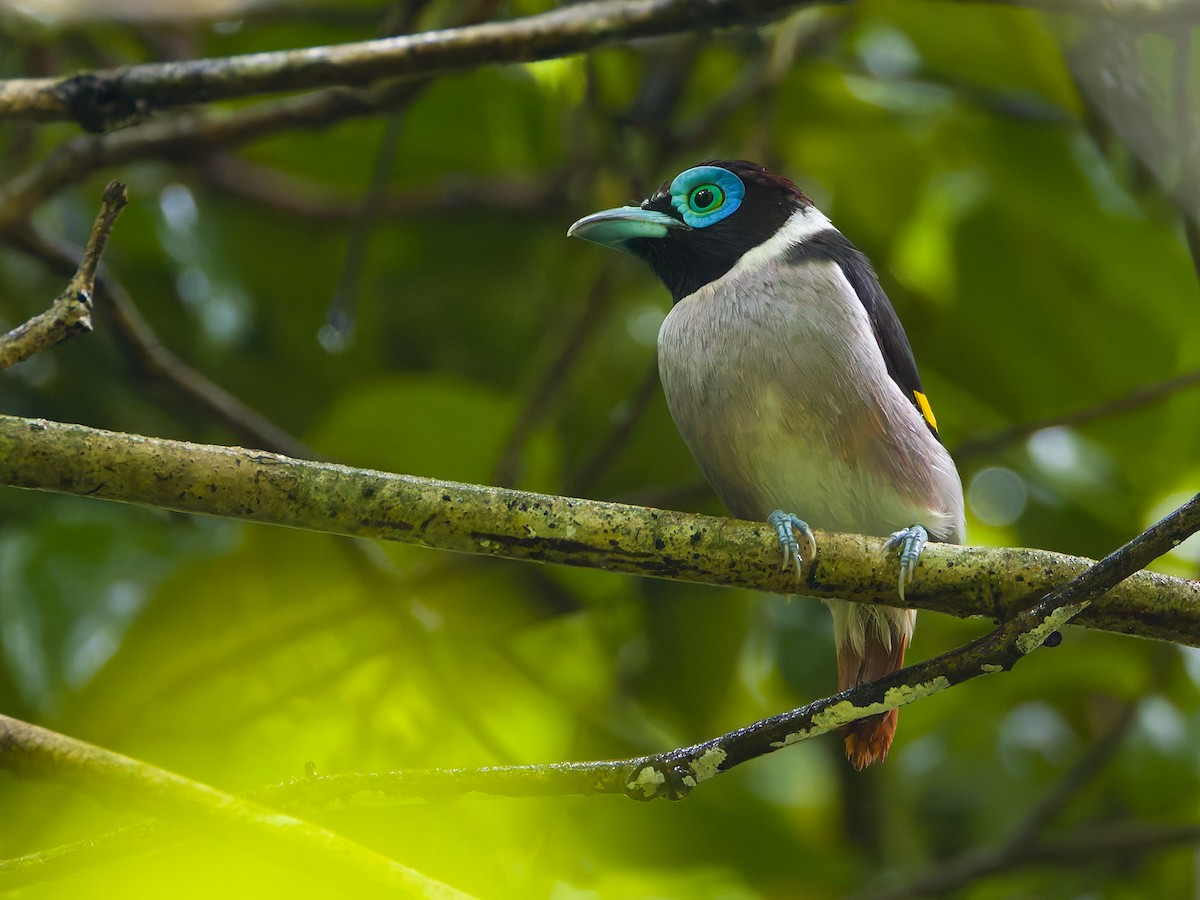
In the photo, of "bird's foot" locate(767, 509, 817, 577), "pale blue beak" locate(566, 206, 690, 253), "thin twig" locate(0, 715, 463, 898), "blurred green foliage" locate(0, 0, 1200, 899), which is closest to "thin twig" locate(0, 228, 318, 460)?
"blurred green foliage" locate(0, 0, 1200, 899)

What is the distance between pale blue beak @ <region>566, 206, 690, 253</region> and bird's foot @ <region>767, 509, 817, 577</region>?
2.77ft

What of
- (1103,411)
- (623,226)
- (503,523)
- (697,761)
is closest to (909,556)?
(697,761)

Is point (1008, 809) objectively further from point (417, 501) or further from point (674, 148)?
point (417, 501)

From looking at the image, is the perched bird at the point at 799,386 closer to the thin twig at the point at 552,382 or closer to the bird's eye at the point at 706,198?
the bird's eye at the point at 706,198

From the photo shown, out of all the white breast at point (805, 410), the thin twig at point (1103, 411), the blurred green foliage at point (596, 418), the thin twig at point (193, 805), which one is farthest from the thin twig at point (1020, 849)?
the thin twig at point (193, 805)

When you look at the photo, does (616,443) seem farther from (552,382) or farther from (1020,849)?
(1020,849)

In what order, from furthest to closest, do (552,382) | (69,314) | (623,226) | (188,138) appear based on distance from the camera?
(552,382), (188,138), (623,226), (69,314)

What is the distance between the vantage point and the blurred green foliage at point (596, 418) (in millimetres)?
3182

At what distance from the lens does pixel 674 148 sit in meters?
3.99

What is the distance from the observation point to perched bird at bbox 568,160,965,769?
102 inches

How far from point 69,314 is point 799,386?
4.39ft

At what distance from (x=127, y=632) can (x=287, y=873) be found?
182cm

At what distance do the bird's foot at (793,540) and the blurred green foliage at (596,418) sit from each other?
1084 mm

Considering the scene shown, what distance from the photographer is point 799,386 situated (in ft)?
8.46
